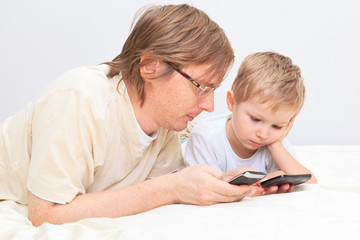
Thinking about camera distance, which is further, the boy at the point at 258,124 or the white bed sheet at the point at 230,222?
the boy at the point at 258,124

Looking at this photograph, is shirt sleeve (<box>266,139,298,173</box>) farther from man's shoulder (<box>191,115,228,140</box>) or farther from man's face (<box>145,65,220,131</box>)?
man's face (<box>145,65,220,131</box>)

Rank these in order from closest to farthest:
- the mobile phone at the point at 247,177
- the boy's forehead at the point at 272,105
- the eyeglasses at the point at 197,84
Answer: the mobile phone at the point at 247,177 → the eyeglasses at the point at 197,84 → the boy's forehead at the point at 272,105

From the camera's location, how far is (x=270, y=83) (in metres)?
1.87

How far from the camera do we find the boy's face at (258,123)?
1842mm

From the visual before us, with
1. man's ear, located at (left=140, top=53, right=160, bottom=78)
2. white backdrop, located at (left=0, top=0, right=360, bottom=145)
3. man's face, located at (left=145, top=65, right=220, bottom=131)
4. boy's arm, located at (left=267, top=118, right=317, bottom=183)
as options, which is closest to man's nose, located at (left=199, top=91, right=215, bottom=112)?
man's face, located at (left=145, top=65, right=220, bottom=131)

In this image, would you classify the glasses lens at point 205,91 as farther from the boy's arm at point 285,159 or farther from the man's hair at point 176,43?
the boy's arm at point 285,159

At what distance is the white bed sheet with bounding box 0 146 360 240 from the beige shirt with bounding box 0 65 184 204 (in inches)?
4.8

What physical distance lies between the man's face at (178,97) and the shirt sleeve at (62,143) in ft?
0.87

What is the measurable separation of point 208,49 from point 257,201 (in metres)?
0.56

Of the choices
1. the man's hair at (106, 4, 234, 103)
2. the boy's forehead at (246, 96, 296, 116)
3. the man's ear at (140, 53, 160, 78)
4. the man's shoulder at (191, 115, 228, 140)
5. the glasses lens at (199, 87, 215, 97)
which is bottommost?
the man's shoulder at (191, 115, 228, 140)

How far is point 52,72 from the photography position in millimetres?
3281

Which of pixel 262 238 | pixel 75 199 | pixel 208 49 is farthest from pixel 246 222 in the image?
pixel 208 49

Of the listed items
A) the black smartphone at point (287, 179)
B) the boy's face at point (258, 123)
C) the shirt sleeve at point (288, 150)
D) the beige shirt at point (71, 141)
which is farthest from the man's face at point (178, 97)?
the shirt sleeve at point (288, 150)

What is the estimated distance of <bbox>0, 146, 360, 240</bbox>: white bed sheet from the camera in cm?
113
